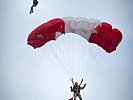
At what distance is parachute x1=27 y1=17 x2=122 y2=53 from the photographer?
105 ft

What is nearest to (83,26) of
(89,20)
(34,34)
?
(89,20)

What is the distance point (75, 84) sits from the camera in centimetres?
3228

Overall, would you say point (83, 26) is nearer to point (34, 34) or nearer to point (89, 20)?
point (89, 20)

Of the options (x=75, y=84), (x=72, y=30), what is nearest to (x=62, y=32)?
(x=72, y=30)

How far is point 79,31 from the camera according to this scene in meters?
32.5

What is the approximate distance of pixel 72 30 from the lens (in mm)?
32594

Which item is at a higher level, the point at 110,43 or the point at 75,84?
the point at 110,43

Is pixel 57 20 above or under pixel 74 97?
above

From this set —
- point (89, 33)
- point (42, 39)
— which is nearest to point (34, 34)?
point (42, 39)

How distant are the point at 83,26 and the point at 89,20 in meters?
0.43

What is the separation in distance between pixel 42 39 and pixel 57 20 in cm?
120

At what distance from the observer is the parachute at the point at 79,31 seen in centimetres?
3209

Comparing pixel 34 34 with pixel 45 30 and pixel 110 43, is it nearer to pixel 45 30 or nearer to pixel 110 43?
pixel 45 30

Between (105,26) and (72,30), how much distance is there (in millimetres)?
1665
